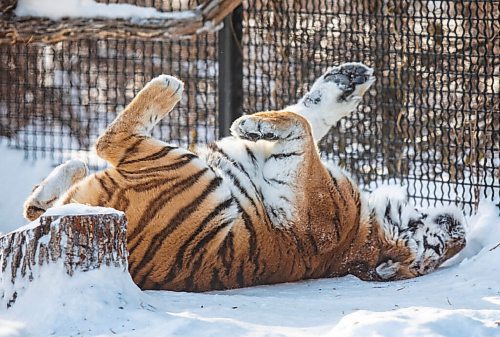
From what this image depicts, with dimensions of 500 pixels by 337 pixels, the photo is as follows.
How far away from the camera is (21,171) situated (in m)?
6.27

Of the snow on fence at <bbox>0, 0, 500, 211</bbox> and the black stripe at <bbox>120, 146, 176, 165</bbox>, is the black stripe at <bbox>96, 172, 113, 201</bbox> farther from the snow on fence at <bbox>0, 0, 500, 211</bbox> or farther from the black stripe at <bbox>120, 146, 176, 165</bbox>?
the snow on fence at <bbox>0, 0, 500, 211</bbox>

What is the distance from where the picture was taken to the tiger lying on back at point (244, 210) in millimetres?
3879

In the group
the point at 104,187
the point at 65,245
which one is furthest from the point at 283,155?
the point at 65,245

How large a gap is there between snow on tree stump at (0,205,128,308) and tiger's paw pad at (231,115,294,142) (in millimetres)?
1112

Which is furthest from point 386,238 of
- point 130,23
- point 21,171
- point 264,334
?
point 21,171

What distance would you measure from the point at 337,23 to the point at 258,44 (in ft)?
1.56

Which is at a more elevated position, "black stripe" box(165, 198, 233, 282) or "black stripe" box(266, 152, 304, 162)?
"black stripe" box(266, 152, 304, 162)

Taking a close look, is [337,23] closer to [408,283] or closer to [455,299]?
[408,283]

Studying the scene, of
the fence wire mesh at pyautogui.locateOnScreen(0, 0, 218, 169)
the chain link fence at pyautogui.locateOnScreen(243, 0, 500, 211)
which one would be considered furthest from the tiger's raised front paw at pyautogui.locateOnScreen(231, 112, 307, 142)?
the fence wire mesh at pyautogui.locateOnScreen(0, 0, 218, 169)

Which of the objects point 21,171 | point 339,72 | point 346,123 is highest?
point 339,72

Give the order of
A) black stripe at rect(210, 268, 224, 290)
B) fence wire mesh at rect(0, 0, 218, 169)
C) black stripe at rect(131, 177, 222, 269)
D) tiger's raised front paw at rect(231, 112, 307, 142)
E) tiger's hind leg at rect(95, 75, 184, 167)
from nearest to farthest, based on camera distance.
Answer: black stripe at rect(131, 177, 222, 269) < black stripe at rect(210, 268, 224, 290) < tiger's hind leg at rect(95, 75, 184, 167) < tiger's raised front paw at rect(231, 112, 307, 142) < fence wire mesh at rect(0, 0, 218, 169)

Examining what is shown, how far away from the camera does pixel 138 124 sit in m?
4.26

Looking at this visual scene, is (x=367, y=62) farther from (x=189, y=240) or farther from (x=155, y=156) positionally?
(x=189, y=240)

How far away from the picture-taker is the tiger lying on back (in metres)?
3.88
